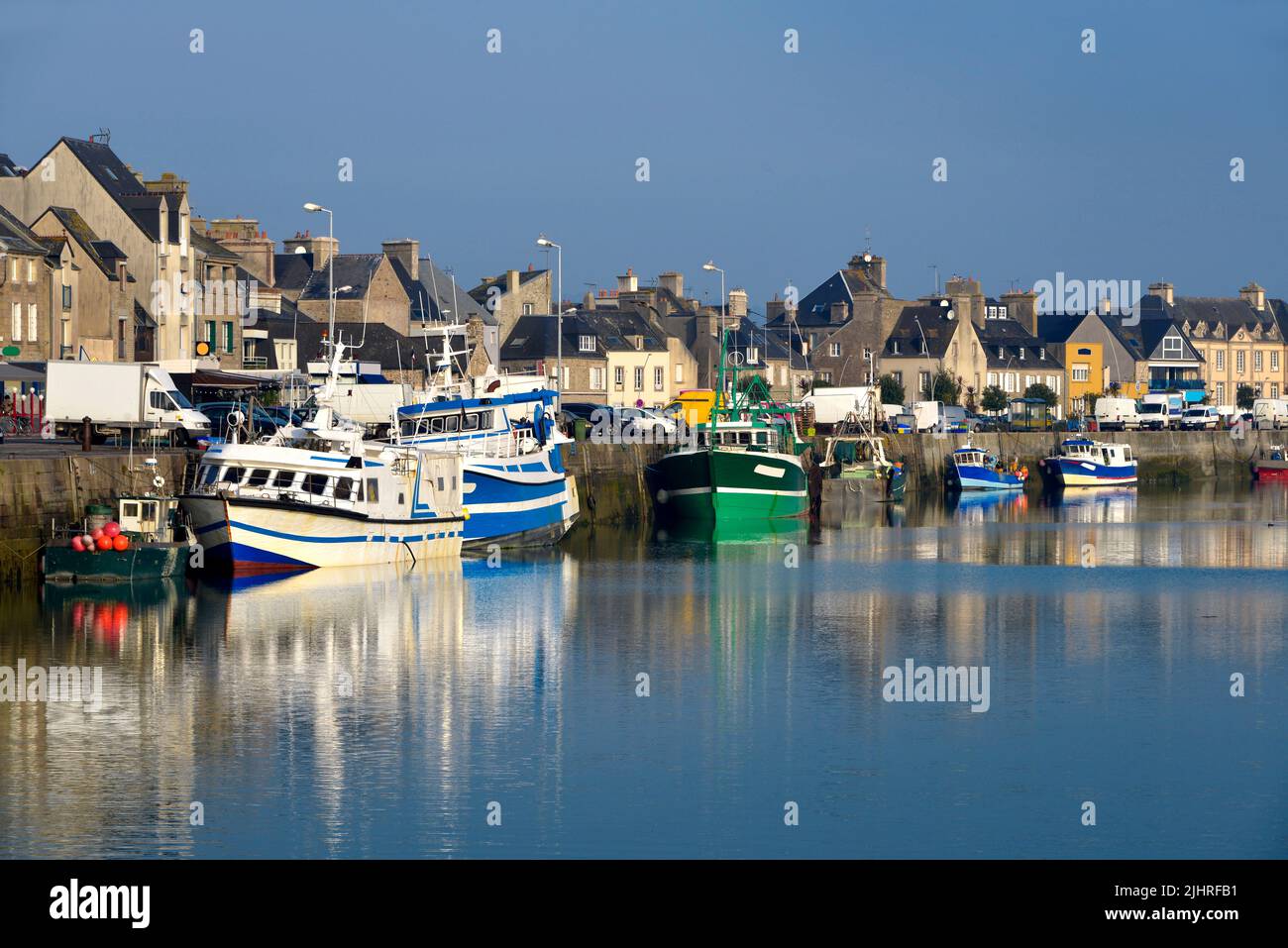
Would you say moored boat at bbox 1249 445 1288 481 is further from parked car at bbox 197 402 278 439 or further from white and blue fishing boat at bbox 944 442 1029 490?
parked car at bbox 197 402 278 439

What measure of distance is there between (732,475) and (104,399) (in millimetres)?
22073

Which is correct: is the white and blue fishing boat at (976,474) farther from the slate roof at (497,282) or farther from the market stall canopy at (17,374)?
the market stall canopy at (17,374)

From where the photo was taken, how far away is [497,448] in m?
54.3

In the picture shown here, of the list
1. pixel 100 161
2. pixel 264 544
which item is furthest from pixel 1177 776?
pixel 100 161

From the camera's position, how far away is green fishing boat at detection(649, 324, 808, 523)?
2594 inches

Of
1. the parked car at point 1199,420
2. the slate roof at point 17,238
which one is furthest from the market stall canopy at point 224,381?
the parked car at point 1199,420

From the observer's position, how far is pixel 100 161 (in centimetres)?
8006

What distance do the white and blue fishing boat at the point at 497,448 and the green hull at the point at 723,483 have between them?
31.9 feet

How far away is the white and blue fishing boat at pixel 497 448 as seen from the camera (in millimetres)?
53219

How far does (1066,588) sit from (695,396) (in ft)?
162

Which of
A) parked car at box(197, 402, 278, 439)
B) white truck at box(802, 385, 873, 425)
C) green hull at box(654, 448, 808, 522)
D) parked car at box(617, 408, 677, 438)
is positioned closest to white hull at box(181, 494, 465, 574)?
parked car at box(197, 402, 278, 439)

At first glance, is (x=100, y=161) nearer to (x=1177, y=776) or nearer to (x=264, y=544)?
(x=264, y=544)

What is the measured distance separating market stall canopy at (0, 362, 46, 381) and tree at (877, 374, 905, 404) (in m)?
68.1

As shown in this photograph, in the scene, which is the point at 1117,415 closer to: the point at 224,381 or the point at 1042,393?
the point at 1042,393
